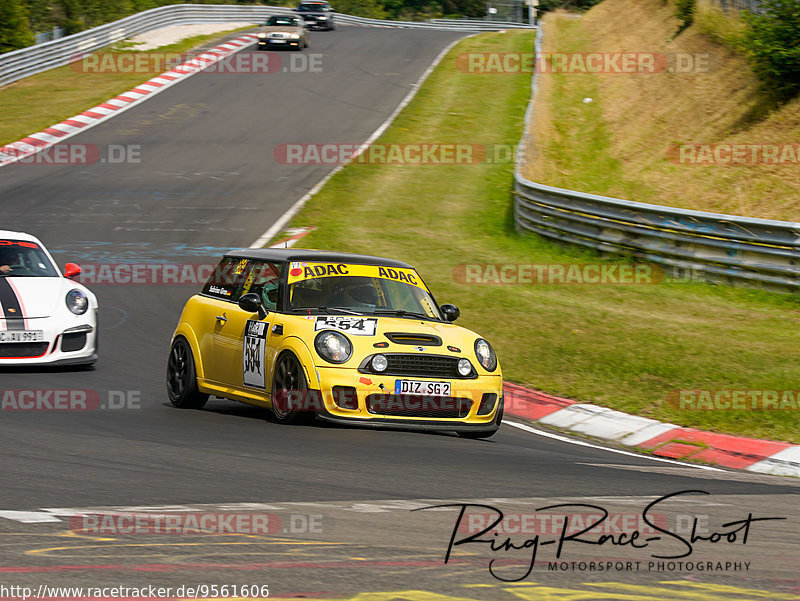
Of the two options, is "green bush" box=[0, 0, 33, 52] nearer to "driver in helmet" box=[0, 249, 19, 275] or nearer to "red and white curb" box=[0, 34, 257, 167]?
"red and white curb" box=[0, 34, 257, 167]

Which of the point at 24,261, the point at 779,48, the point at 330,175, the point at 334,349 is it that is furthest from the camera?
the point at 779,48

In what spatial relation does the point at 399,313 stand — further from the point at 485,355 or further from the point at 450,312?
the point at 485,355

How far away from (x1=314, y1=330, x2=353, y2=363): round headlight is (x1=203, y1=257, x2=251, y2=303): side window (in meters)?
1.58

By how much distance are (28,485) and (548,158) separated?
2362 centimetres

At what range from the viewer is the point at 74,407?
9320 millimetres

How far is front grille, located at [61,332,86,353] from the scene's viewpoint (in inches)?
437

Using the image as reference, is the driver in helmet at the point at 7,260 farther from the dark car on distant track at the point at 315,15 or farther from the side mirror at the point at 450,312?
the dark car on distant track at the point at 315,15

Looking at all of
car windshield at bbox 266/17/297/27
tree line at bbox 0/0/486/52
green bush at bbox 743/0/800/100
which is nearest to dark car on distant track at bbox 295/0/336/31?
car windshield at bbox 266/17/297/27

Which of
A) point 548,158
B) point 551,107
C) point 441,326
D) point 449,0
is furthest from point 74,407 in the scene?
point 449,0

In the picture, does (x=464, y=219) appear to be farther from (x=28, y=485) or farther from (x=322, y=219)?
(x=28, y=485)

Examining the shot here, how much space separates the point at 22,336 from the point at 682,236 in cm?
961

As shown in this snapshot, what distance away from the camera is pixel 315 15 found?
53.5 metres

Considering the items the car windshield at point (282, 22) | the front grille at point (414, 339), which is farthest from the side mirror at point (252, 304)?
the car windshield at point (282, 22)

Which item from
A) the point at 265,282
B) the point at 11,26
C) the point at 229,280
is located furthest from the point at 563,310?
the point at 11,26
